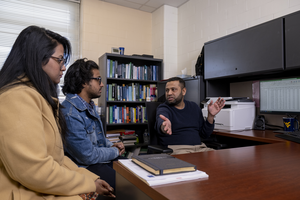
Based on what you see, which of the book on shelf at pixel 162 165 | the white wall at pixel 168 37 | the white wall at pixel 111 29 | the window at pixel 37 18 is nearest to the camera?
the book on shelf at pixel 162 165

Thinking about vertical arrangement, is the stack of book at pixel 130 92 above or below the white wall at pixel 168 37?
below

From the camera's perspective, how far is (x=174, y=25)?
394 centimetres

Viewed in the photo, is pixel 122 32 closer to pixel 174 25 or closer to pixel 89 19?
pixel 89 19

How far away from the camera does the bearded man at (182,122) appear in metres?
1.99

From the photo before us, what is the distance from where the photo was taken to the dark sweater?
6.79 ft

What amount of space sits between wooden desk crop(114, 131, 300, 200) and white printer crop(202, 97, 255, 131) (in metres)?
1.16

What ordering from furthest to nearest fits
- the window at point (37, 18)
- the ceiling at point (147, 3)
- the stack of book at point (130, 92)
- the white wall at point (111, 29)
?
the ceiling at point (147, 3)
the white wall at point (111, 29)
the stack of book at point (130, 92)
the window at point (37, 18)

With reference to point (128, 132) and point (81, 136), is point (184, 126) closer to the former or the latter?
point (81, 136)

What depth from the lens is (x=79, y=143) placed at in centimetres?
146

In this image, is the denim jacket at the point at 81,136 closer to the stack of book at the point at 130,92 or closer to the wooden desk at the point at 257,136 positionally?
the wooden desk at the point at 257,136

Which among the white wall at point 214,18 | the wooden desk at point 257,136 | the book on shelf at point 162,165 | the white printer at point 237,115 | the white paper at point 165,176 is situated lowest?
the wooden desk at point 257,136

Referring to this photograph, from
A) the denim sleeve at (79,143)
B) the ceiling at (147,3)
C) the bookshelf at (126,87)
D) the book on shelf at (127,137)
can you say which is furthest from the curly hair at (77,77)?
the ceiling at (147,3)

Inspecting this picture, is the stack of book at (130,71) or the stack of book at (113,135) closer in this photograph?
the stack of book at (113,135)

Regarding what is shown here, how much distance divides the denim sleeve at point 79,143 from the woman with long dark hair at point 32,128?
57 cm
